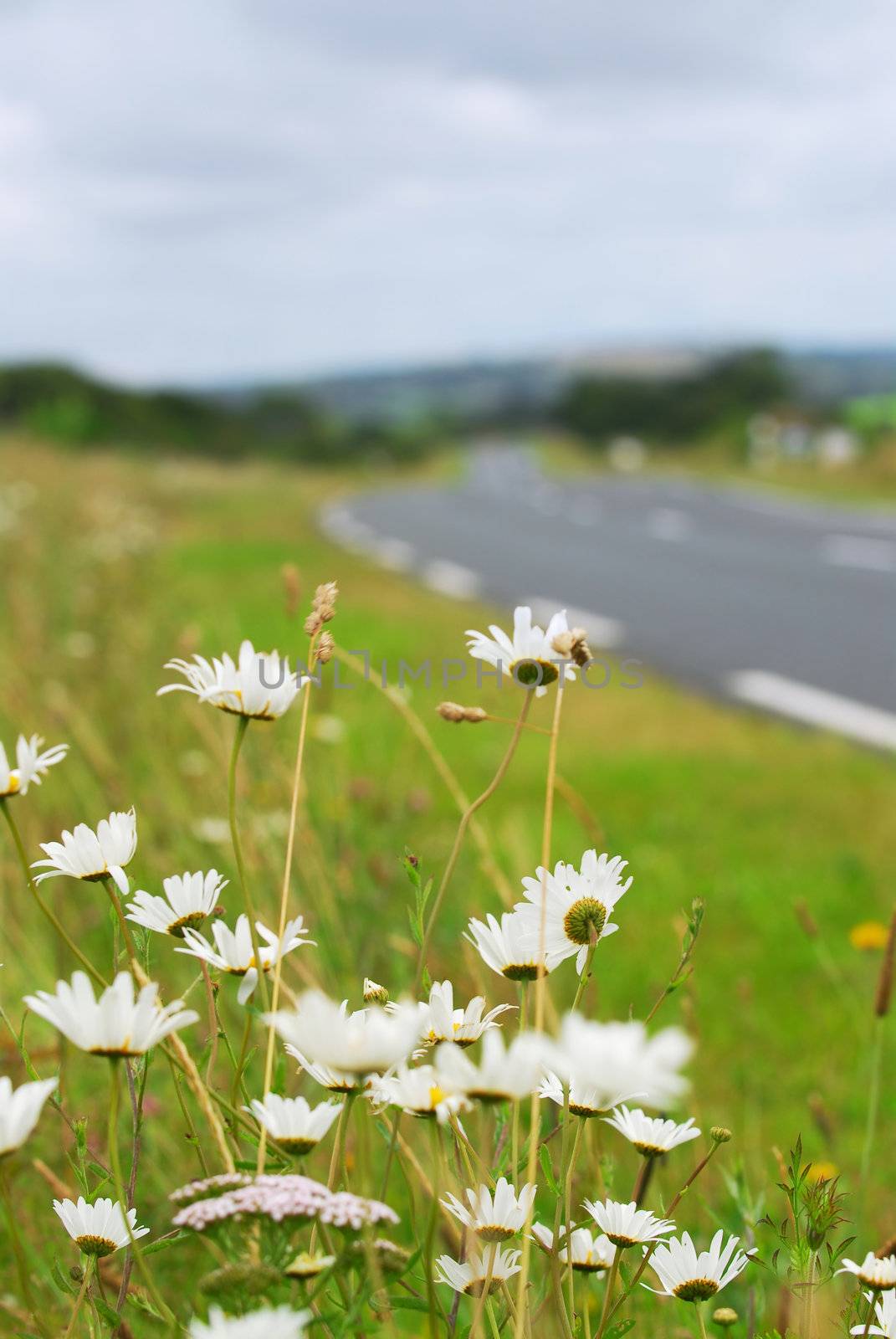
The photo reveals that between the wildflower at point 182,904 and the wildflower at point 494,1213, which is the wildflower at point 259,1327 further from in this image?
the wildflower at point 182,904

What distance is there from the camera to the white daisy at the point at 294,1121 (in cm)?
72

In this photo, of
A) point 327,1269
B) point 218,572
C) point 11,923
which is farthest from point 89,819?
point 218,572

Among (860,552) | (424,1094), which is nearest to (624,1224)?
(424,1094)

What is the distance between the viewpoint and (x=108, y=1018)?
2.13 ft

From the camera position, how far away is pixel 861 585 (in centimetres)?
1046

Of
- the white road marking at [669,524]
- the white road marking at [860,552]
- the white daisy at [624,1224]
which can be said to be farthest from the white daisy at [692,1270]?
the white road marking at [669,524]

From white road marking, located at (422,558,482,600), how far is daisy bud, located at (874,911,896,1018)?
8719 millimetres

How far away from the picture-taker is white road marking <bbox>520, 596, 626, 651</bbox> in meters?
8.26

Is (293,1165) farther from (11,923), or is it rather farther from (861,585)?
(861,585)

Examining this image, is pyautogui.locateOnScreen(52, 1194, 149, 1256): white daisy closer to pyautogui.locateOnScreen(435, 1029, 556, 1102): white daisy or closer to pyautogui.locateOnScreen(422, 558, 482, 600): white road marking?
pyautogui.locateOnScreen(435, 1029, 556, 1102): white daisy

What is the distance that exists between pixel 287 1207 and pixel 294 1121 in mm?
100

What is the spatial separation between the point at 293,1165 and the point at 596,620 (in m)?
8.53

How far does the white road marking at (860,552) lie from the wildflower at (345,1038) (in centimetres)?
1136

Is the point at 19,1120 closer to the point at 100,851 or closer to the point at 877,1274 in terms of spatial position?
the point at 100,851
